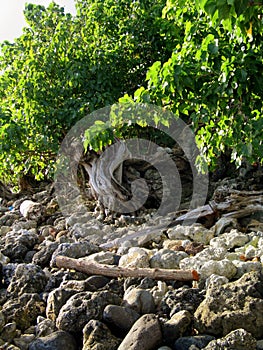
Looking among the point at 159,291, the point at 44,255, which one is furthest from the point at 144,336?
the point at 44,255

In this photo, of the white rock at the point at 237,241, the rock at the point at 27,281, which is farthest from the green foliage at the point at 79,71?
the rock at the point at 27,281

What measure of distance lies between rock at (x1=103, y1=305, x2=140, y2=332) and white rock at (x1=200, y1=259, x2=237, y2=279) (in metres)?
0.88

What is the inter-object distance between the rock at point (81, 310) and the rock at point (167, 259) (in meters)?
0.90

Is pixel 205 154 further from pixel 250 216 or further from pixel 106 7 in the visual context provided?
pixel 106 7

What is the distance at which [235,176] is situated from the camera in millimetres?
8664

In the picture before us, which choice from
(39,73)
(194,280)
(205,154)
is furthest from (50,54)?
(194,280)

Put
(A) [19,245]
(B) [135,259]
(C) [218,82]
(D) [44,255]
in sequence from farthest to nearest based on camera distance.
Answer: (A) [19,245]
(D) [44,255]
(B) [135,259]
(C) [218,82]

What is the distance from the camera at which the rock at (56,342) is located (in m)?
3.68

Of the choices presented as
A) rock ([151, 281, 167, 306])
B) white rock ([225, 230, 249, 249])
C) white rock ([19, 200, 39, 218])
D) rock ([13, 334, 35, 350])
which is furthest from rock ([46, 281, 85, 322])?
white rock ([19, 200, 39, 218])

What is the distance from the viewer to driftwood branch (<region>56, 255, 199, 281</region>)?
176 inches

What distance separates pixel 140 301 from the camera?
4121 mm

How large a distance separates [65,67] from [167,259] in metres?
4.25

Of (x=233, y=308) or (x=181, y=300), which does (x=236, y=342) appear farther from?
(x=181, y=300)

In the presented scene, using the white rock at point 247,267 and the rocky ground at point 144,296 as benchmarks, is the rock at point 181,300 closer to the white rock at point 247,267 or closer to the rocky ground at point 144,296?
the rocky ground at point 144,296
